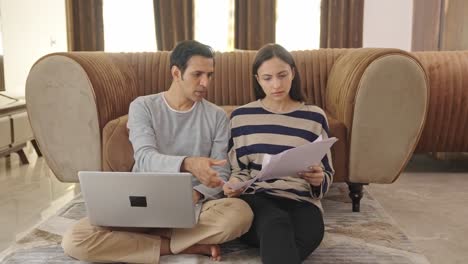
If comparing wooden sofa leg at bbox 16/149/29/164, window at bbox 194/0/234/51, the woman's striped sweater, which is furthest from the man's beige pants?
window at bbox 194/0/234/51

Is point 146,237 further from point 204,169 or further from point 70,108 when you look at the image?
point 70,108

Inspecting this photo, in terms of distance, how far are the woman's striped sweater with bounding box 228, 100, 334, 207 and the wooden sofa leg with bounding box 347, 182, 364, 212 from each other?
0.42 metres

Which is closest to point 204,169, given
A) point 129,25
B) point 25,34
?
point 25,34

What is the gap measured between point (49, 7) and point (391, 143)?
3.60 metres

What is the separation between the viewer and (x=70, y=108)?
1.79 m

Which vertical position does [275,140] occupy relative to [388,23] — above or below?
below

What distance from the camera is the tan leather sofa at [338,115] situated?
1.74 metres

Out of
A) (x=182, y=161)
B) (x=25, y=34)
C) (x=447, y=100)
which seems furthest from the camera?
(x=25, y=34)

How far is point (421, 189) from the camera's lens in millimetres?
2277

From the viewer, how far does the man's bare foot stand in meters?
1.41

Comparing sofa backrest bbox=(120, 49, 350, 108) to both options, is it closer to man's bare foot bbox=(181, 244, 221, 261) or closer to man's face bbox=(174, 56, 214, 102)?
man's face bbox=(174, 56, 214, 102)

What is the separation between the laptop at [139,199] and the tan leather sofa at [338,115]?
47 cm

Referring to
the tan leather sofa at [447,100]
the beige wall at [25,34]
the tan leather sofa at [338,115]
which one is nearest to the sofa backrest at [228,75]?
the tan leather sofa at [338,115]

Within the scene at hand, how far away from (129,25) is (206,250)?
3.61 m
